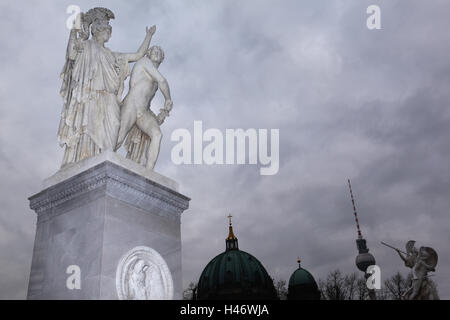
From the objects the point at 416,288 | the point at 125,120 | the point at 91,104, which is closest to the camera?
the point at 91,104

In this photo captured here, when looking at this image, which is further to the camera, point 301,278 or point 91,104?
point 301,278

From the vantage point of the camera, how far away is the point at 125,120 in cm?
1027

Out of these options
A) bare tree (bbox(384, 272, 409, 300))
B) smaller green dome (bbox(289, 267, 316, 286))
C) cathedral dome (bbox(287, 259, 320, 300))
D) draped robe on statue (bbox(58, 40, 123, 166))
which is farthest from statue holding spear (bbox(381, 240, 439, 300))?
smaller green dome (bbox(289, 267, 316, 286))

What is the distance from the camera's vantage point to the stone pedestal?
26.1 feet

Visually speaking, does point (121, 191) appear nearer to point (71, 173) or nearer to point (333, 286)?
point (71, 173)

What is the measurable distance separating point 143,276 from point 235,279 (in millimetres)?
96641

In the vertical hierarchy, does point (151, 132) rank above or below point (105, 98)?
below

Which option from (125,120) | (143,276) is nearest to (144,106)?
(125,120)

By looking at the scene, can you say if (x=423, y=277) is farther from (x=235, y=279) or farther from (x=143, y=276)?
(x=235, y=279)

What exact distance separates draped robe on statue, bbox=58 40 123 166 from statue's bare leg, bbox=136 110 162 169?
0.67 metres

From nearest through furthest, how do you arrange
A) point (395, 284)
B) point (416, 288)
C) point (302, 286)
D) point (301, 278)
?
point (416, 288) < point (395, 284) < point (302, 286) < point (301, 278)

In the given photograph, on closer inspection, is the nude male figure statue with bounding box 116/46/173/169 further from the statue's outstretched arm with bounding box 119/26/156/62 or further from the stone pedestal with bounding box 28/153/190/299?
the stone pedestal with bounding box 28/153/190/299

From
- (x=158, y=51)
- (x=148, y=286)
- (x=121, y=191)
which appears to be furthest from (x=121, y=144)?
(x=148, y=286)

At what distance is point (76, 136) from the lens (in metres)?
10.0
